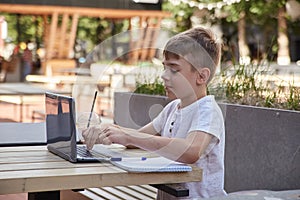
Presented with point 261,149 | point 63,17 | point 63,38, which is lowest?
point 261,149

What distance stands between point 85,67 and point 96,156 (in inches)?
53.1

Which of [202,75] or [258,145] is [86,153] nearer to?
[202,75]

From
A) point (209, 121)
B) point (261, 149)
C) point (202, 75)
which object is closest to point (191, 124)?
point (209, 121)

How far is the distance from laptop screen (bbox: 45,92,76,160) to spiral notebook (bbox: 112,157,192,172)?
0.19 meters

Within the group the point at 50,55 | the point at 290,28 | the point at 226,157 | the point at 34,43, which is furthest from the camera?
the point at 34,43

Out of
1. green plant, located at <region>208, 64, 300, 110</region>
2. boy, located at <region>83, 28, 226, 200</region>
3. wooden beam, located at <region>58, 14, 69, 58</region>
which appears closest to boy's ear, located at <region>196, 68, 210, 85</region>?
boy, located at <region>83, 28, 226, 200</region>

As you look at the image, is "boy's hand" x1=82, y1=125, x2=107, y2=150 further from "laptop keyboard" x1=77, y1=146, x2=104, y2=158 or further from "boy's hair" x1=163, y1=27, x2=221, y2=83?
"boy's hair" x1=163, y1=27, x2=221, y2=83

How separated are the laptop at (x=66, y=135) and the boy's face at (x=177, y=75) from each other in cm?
33

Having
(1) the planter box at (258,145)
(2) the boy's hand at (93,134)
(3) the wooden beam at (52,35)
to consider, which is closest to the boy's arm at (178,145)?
(2) the boy's hand at (93,134)

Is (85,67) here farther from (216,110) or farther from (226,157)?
(216,110)

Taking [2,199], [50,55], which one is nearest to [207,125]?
[2,199]

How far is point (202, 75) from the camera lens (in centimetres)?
260

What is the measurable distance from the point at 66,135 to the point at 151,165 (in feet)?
1.24

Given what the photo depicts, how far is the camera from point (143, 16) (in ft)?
71.6
